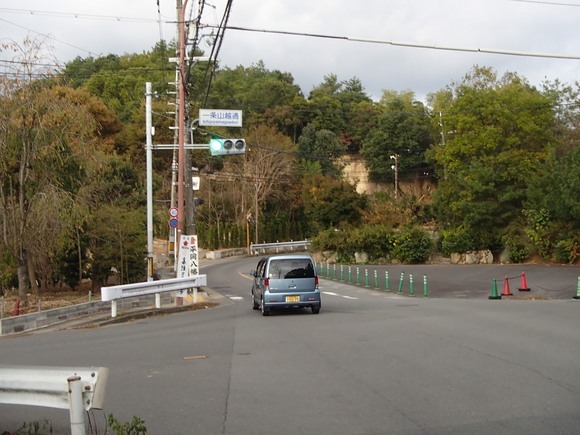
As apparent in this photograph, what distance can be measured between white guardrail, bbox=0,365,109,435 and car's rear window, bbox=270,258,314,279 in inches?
547

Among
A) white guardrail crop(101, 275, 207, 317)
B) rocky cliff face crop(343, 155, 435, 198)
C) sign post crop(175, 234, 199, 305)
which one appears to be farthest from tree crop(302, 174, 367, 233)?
white guardrail crop(101, 275, 207, 317)

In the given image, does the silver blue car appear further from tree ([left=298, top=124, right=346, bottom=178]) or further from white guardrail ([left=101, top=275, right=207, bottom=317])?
tree ([left=298, top=124, right=346, bottom=178])

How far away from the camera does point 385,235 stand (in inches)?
2039

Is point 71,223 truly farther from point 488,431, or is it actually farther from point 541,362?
point 488,431

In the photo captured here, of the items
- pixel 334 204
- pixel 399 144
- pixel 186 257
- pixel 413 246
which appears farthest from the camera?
pixel 399 144

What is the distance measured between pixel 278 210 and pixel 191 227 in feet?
178

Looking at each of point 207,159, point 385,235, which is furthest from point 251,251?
point 385,235

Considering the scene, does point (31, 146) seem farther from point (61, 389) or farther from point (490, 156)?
point (490, 156)

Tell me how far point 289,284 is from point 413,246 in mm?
32893

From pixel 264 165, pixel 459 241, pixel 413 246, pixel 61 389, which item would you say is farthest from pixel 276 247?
pixel 61 389

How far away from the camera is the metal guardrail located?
7431 centimetres

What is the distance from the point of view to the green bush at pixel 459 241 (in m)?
50.6

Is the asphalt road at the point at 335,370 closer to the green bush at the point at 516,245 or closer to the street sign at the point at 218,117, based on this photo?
the street sign at the point at 218,117

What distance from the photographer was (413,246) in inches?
2005
